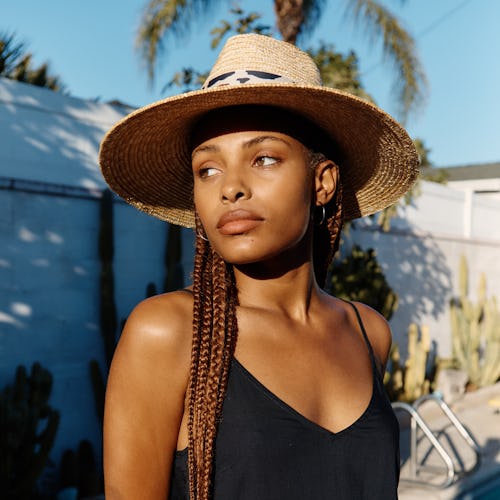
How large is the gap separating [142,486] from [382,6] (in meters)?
6.86

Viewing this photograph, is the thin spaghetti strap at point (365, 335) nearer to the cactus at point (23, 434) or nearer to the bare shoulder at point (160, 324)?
the bare shoulder at point (160, 324)

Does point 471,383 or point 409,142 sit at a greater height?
point 409,142

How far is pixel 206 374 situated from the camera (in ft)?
4.22

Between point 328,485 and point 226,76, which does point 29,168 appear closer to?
point 226,76

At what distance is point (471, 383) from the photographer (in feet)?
32.1

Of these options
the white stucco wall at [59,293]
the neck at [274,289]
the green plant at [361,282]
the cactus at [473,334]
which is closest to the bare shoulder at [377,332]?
the neck at [274,289]

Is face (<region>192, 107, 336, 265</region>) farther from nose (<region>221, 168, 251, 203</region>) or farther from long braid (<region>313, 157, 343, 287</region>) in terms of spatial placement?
long braid (<region>313, 157, 343, 287</region>)

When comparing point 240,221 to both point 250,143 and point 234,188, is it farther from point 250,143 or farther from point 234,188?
point 250,143

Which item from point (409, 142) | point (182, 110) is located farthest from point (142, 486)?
point (409, 142)

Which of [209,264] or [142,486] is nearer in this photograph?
[142,486]

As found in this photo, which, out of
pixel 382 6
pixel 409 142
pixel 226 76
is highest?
pixel 382 6

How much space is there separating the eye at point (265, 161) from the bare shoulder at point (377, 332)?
0.69 meters

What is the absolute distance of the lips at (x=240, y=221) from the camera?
1.38 meters

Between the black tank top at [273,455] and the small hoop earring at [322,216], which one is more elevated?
the small hoop earring at [322,216]
